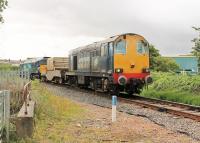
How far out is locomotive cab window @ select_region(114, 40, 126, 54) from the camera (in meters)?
25.9

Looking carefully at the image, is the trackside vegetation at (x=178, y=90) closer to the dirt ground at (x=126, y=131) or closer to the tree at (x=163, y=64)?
the dirt ground at (x=126, y=131)

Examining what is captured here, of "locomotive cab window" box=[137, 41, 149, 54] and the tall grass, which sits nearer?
the tall grass

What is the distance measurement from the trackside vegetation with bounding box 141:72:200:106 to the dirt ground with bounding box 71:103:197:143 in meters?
7.65

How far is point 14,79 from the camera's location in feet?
56.3

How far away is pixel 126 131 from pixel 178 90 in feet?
46.9

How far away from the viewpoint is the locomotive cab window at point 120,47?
25906mm

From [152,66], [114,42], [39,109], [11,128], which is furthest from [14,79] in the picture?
[152,66]

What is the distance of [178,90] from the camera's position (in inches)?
1051

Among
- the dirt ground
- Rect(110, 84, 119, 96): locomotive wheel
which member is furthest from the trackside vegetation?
the dirt ground

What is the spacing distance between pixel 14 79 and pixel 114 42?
9.48m

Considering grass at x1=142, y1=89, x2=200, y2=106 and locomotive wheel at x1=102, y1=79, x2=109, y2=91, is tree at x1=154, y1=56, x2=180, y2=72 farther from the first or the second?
locomotive wheel at x1=102, y1=79, x2=109, y2=91

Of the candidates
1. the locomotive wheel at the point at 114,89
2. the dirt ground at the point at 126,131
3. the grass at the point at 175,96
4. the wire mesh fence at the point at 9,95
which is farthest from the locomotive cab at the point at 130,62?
the dirt ground at the point at 126,131

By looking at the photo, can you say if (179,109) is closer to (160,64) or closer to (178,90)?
(178,90)

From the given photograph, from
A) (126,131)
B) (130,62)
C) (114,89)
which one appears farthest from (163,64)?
(126,131)
